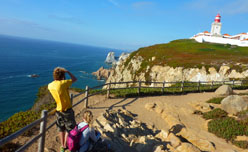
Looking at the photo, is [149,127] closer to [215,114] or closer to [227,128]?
[227,128]

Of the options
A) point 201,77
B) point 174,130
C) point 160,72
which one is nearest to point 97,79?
point 160,72

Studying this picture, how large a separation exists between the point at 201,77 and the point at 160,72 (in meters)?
9.56

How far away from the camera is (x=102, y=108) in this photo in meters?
11.0

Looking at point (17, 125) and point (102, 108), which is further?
point (102, 108)

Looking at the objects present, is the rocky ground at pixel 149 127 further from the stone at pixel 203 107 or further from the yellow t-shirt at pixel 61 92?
the yellow t-shirt at pixel 61 92

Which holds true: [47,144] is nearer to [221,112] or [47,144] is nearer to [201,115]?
[201,115]

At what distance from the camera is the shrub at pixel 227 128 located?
1005 cm

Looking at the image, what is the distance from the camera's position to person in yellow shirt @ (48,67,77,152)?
4707 mm

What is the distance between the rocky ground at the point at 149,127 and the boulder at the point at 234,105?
2.23 m

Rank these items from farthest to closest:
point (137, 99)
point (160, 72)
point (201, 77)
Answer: point (160, 72), point (201, 77), point (137, 99)

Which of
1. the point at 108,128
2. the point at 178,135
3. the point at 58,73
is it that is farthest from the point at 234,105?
the point at 58,73

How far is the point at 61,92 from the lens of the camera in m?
4.79

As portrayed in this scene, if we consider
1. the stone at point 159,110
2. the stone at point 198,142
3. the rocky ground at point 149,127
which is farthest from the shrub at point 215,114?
the stone at point 198,142

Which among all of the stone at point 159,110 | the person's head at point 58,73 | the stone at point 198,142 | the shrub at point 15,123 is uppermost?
the person's head at point 58,73
